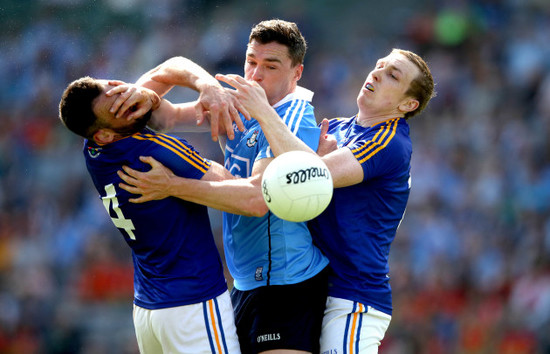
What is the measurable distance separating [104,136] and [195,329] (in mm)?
1350

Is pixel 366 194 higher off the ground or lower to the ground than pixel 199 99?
lower

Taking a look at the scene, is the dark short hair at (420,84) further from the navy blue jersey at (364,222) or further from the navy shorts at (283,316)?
the navy shorts at (283,316)

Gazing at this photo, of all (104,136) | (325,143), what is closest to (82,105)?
(104,136)

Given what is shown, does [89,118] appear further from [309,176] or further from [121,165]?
[309,176]

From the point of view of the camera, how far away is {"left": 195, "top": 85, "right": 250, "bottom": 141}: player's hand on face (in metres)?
4.95

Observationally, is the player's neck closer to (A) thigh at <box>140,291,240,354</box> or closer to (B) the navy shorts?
(B) the navy shorts

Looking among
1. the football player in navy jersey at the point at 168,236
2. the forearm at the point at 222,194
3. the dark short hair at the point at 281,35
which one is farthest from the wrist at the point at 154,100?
the dark short hair at the point at 281,35

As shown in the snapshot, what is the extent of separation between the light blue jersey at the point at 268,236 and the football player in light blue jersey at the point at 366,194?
181 mm

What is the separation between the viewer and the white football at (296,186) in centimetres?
434

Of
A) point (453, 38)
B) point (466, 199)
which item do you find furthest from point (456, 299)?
point (453, 38)

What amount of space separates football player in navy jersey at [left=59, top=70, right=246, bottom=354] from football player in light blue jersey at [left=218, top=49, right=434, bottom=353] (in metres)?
0.58

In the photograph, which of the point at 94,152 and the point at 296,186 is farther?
the point at 94,152

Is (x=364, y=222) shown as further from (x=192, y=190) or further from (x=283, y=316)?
(x=192, y=190)

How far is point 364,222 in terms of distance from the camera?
527 cm
